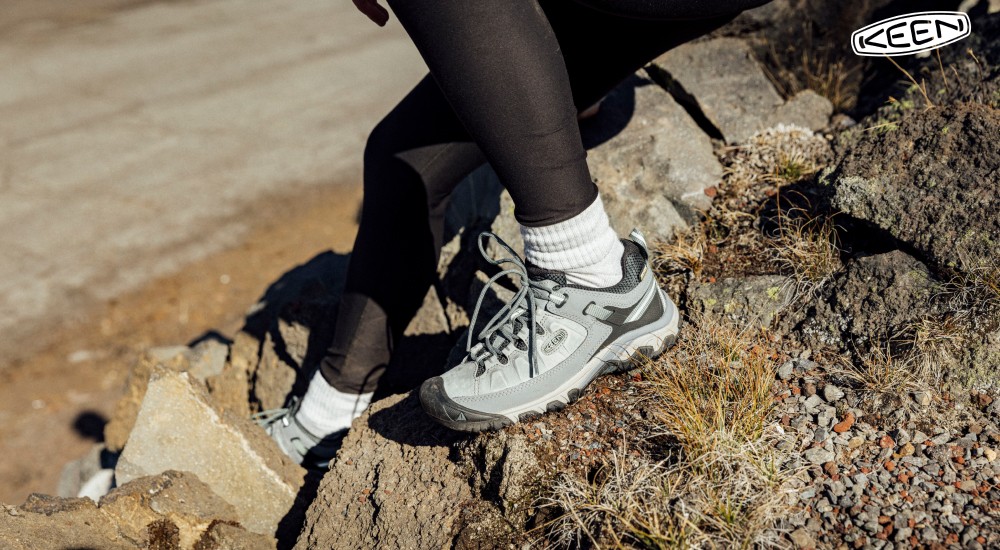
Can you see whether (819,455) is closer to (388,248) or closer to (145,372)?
(388,248)

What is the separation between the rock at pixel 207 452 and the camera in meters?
2.20

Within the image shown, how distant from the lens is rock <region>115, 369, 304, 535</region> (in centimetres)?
220

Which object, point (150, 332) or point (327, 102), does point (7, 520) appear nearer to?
point (150, 332)

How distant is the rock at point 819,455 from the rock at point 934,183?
59 cm

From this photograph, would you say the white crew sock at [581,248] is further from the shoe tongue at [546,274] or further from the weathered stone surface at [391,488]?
the weathered stone surface at [391,488]

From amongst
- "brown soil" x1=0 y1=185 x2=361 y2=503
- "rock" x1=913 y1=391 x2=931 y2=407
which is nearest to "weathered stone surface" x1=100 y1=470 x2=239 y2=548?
"rock" x1=913 y1=391 x2=931 y2=407

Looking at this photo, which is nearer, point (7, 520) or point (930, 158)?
point (7, 520)

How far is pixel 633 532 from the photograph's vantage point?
150cm

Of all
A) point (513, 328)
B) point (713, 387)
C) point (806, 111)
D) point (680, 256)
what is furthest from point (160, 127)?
point (713, 387)

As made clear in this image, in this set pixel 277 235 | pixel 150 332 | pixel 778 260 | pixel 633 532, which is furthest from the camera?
pixel 277 235

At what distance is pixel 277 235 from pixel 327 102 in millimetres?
2100

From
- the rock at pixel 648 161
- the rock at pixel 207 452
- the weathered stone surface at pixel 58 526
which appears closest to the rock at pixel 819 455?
the rock at pixel 648 161

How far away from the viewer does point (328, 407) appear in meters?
2.27

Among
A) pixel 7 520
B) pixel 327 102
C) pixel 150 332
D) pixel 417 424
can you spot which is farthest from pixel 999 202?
pixel 327 102
